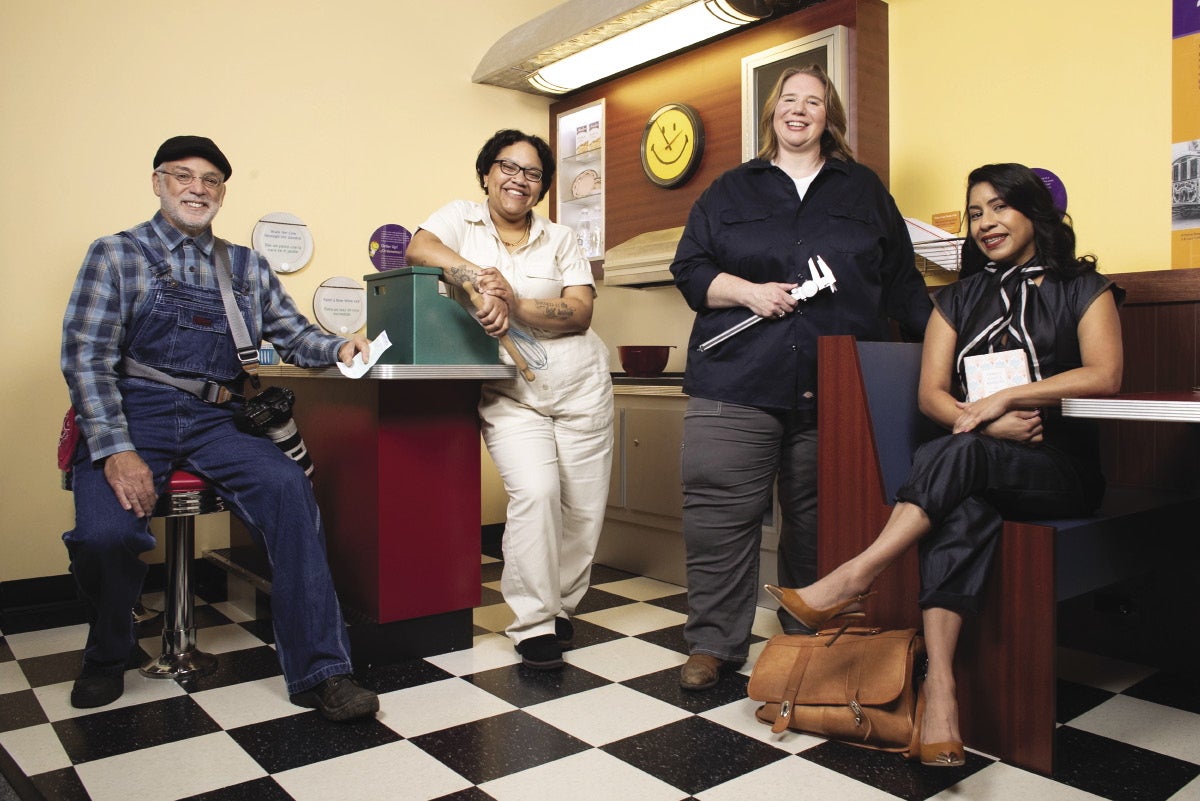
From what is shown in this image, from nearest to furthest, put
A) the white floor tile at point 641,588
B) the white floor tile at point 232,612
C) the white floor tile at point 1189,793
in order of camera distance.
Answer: the white floor tile at point 1189,793
the white floor tile at point 232,612
the white floor tile at point 641,588

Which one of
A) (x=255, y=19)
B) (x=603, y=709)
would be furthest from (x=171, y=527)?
(x=255, y=19)

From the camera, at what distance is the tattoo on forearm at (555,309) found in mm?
2572

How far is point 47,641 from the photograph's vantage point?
2.90 m

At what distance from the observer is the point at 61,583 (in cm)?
333

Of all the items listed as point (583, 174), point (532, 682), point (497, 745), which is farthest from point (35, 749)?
point (583, 174)

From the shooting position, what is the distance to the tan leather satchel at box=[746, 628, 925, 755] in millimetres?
1920

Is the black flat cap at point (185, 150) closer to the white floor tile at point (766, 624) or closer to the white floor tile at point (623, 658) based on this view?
the white floor tile at point (623, 658)

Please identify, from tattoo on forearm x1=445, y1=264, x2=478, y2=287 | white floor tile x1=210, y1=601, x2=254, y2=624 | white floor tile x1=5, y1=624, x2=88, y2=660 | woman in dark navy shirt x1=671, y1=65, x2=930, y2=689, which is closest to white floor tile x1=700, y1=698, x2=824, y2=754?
woman in dark navy shirt x1=671, y1=65, x2=930, y2=689

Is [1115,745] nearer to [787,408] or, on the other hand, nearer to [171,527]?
[787,408]

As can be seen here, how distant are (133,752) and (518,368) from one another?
1310 mm

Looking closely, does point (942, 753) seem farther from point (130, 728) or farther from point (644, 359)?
point (644, 359)

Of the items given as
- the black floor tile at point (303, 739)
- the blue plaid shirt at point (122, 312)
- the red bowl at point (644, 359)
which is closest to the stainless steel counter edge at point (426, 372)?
the blue plaid shirt at point (122, 312)

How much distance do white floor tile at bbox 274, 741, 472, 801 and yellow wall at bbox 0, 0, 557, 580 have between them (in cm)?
204

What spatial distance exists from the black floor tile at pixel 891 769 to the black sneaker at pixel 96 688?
169 cm
